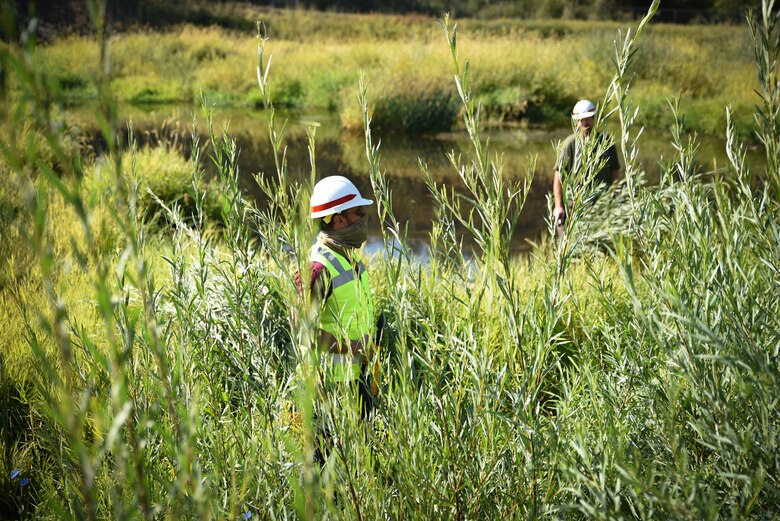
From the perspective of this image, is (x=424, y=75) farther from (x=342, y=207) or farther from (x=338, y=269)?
(x=338, y=269)

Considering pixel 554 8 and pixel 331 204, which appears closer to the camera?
pixel 331 204

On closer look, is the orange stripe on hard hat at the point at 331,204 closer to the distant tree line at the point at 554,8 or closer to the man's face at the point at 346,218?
the man's face at the point at 346,218

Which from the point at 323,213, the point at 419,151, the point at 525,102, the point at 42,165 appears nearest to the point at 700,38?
the point at 525,102

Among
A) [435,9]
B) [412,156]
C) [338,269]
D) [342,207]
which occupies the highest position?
[435,9]

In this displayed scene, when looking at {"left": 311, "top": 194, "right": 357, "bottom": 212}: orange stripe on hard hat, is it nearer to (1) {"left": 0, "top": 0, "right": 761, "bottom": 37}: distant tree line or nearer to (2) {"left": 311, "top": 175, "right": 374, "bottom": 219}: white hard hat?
(2) {"left": 311, "top": 175, "right": 374, "bottom": 219}: white hard hat

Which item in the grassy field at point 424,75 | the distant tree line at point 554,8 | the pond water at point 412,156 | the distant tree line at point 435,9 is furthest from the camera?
the distant tree line at point 554,8

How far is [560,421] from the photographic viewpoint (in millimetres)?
1574

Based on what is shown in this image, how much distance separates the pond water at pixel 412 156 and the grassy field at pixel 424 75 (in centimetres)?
83

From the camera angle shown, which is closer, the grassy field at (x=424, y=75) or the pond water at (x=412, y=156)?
the pond water at (x=412, y=156)

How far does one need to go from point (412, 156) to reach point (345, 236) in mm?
9993

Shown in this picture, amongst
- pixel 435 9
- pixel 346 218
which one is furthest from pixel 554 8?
pixel 346 218

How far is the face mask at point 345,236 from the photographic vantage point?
2980 millimetres

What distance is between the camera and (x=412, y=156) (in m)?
12.8

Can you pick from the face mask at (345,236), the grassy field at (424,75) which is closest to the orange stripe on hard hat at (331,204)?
the face mask at (345,236)
